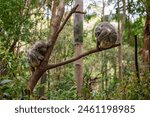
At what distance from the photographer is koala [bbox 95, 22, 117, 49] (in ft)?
8.58

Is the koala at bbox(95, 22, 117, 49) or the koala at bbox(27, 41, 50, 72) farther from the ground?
the koala at bbox(95, 22, 117, 49)

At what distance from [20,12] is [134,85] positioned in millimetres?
2910

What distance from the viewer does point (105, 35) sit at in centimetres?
276

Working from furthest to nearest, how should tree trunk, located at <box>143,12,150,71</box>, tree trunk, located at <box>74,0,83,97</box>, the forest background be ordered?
tree trunk, located at <box>143,12,150,71</box>
tree trunk, located at <box>74,0,83,97</box>
the forest background

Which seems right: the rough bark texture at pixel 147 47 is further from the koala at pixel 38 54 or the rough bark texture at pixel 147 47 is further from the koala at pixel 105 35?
the koala at pixel 38 54

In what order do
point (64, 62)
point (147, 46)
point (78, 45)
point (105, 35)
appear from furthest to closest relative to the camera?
point (147, 46) → point (78, 45) → point (105, 35) → point (64, 62)

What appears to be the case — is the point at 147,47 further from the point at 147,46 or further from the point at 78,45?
the point at 78,45

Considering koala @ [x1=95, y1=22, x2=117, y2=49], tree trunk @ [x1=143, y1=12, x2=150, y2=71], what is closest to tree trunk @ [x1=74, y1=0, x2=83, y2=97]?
koala @ [x1=95, y1=22, x2=117, y2=49]

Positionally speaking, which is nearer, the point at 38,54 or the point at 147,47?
the point at 38,54

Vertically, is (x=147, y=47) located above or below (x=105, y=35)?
below

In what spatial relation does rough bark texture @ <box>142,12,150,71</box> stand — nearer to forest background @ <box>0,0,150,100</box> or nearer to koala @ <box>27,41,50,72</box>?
forest background @ <box>0,0,150,100</box>

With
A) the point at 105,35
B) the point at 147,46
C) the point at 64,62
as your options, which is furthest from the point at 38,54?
the point at 147,46

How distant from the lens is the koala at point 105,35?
2.61m

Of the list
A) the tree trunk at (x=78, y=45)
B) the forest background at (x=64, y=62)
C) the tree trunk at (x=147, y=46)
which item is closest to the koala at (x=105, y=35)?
the forest background at (x=64, y=62)
